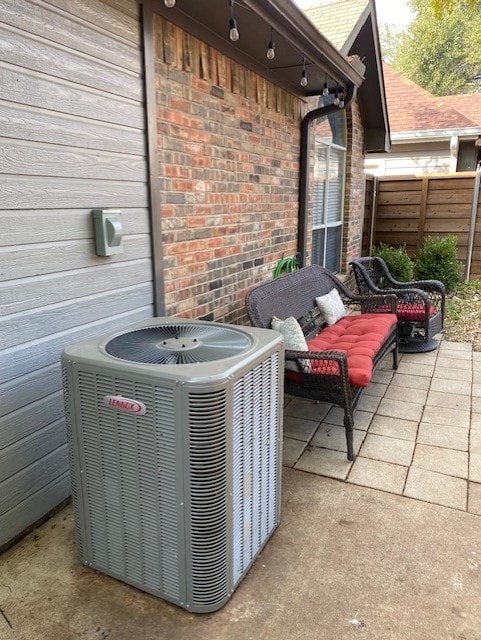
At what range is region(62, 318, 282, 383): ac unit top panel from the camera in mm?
1601

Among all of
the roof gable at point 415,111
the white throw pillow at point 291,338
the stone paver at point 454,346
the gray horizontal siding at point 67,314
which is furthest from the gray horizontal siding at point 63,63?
the roof gable at point 415,111

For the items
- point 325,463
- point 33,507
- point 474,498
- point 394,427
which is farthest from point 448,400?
point 33,507

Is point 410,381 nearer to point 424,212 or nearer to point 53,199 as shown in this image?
point 53,199

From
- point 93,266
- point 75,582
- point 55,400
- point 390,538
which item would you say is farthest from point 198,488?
point 93,266

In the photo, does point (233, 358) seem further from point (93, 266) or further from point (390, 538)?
point (390, 538)

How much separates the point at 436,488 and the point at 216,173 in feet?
8.07

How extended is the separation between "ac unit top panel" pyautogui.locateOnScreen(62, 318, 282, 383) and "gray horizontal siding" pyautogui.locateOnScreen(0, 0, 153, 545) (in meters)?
0.33

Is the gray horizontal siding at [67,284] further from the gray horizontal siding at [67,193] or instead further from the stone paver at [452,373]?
the stone paver at [452,373]

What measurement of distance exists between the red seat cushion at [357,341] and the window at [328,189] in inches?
70.3

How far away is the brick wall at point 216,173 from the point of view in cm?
283

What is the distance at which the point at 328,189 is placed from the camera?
614 centimetres

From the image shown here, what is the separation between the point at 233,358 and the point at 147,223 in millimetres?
1278

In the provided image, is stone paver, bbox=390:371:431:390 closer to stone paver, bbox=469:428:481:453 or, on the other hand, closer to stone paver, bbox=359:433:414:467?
stone paver, bbox=469:428:481:453

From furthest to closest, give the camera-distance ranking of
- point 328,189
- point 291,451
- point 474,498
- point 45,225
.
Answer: point 328,189
point 291,451
point 474,498
point 45,225
